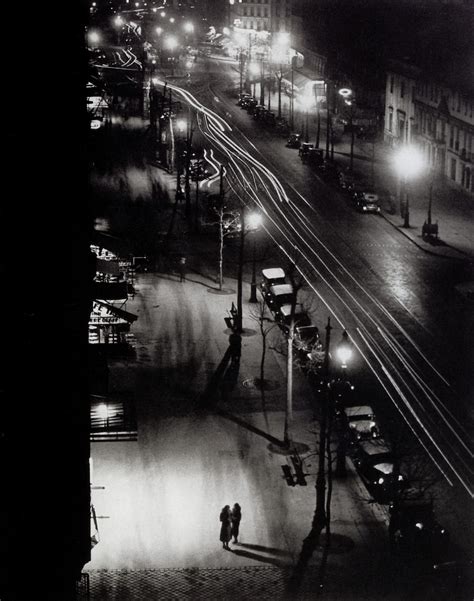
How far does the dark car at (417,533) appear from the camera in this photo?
32.3 metres

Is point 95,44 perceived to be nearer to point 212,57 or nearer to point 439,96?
point 212,57

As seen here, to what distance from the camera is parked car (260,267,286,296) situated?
191 feet

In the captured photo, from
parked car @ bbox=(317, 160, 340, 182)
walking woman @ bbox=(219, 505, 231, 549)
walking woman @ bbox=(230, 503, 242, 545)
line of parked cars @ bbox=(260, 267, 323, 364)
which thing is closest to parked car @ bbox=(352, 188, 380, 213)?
parked car @ bbox=(317, 160, 340, 182)

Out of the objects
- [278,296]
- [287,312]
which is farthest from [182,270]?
[287,312]

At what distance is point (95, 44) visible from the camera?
188 metres

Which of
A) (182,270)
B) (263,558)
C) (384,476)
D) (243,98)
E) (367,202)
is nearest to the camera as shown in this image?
(263,558)

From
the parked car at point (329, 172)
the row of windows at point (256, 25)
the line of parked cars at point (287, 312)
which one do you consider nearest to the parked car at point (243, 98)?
the parked car at point (329, 172)

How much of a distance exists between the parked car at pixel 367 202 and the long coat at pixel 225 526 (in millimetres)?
46143

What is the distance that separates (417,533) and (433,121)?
2526 inches

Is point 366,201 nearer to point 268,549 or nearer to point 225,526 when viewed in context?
point 268,549

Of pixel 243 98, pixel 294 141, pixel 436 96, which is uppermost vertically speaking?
pixel 436 96

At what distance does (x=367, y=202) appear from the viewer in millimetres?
76125

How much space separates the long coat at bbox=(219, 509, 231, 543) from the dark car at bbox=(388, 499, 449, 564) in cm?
482

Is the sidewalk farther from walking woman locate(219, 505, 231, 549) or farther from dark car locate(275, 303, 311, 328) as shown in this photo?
walking woman locate(219, 505, 231, 549)
